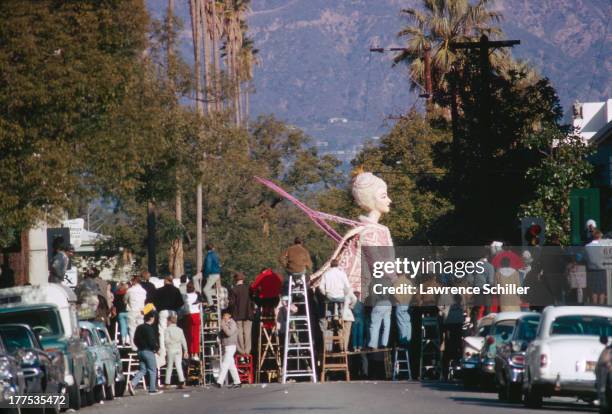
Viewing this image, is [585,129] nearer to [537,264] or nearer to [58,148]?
[537,264]

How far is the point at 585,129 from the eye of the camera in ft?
250

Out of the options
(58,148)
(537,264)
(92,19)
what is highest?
(92,19)

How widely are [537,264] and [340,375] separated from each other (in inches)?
249

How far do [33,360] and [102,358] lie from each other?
7625mm

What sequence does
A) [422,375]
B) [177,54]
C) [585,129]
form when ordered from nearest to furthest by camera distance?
1. [422,375]
2. [177,54]
3. [585,129]

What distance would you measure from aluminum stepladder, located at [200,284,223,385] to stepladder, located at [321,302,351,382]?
7.99 ft

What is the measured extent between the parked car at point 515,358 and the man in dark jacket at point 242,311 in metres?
9.86

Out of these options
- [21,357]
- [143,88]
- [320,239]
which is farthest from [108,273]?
[21,357]

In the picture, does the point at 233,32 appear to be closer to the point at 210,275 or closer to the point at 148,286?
the point at 210,275

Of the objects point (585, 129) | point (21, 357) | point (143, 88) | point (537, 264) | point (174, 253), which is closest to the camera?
point (21, 357)

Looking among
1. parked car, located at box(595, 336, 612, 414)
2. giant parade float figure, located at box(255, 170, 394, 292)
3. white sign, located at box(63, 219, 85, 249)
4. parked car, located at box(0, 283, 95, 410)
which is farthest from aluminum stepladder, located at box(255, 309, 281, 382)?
parked car, located at box(595, 336, 612, 414)

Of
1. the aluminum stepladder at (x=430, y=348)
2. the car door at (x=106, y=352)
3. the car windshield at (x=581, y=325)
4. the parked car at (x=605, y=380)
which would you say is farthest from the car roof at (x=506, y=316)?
the parked car at (x=605, y=380)

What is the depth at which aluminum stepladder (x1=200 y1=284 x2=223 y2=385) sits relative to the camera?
3609cm

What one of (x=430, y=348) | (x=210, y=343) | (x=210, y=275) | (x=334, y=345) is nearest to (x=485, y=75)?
(x=430, y=348)
